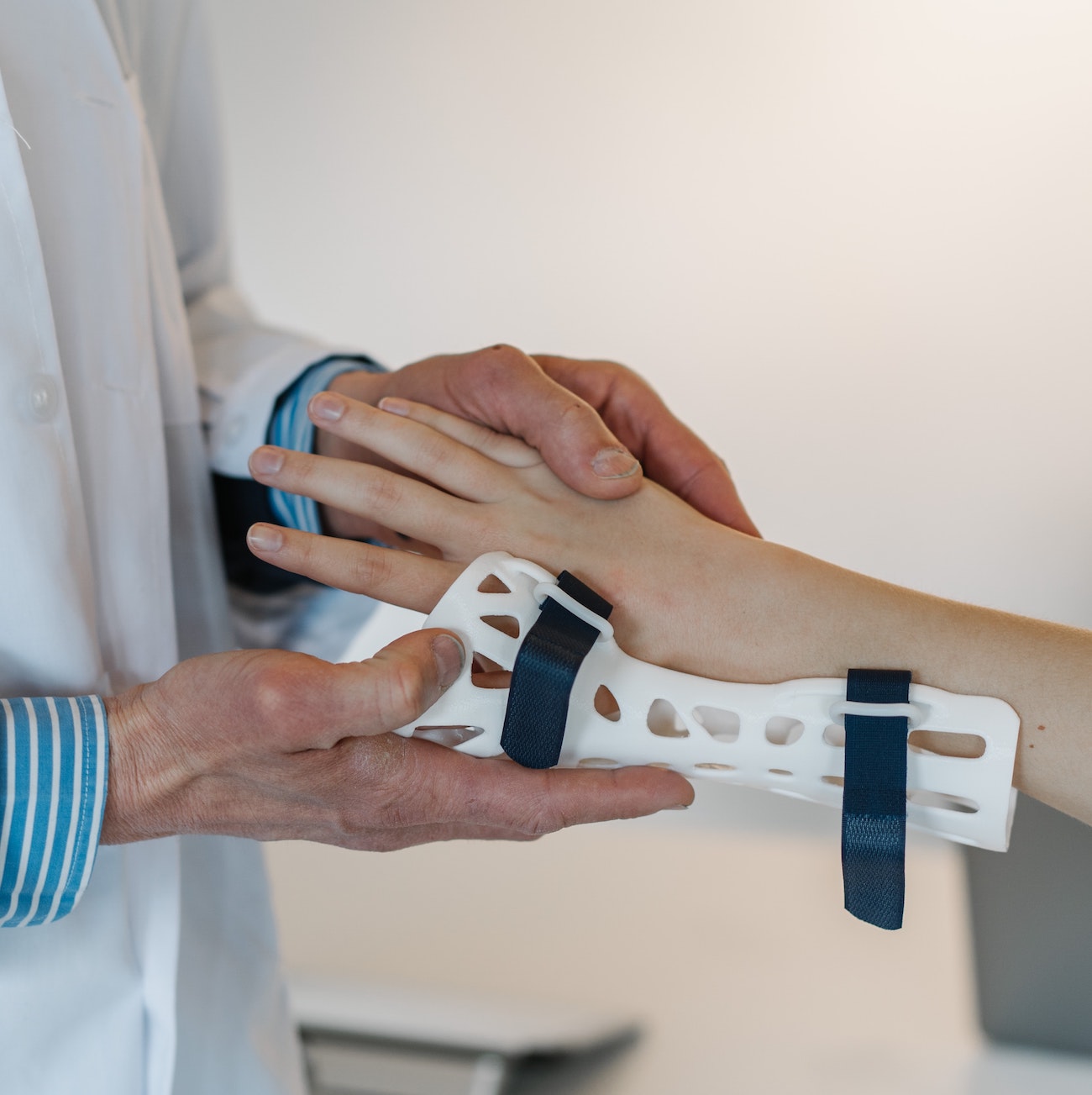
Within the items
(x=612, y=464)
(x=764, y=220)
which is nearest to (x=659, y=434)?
(x=612, y=464)

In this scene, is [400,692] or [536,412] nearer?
[400,692]

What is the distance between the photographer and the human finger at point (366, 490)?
0.82 meters

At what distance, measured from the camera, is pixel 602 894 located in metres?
1.82

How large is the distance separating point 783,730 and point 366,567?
35 centimetres

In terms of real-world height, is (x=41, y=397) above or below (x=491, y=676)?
above

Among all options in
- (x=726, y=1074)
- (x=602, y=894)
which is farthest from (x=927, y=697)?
(x=602, y=894)

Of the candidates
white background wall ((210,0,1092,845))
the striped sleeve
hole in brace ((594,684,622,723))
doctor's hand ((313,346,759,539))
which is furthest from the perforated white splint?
white background wall ((210,0,1092,845))

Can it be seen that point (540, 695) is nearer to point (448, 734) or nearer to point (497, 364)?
point (448, 734)

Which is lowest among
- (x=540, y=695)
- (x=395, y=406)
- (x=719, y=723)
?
(x=719, y=723)

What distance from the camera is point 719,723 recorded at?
2.83 ft

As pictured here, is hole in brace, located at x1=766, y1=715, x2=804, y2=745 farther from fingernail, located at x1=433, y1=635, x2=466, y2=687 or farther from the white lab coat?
the white lab coat

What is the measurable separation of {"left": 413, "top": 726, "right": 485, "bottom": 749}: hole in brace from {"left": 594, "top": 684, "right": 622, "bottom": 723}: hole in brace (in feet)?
0.33

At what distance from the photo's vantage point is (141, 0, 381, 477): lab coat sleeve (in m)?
0.97

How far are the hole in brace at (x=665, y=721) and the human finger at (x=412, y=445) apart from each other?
222 mm
